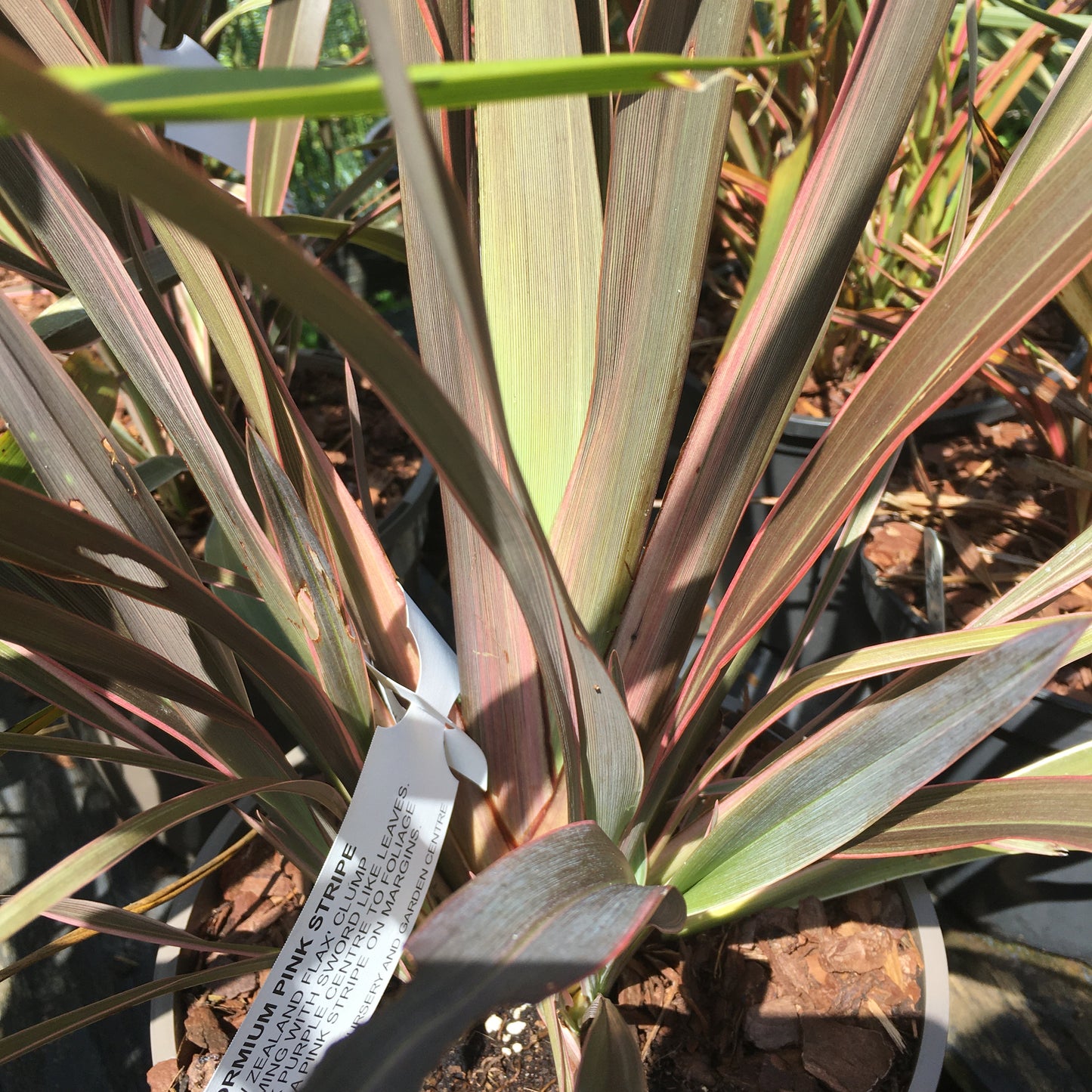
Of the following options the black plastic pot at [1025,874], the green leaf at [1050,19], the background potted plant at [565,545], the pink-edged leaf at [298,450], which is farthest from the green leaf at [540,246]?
the black plastic pot at [1025,874]

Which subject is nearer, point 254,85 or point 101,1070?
point 254,85

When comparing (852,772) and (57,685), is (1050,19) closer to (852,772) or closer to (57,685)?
(852,772)

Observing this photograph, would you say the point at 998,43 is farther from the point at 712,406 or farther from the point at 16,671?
the point at 16,671

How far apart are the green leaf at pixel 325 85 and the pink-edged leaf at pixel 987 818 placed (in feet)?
1.02

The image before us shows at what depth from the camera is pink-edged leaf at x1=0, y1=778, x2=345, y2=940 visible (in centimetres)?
25

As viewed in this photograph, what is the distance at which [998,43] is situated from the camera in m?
1.13

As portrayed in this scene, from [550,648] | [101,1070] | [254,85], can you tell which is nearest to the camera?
[254,85]

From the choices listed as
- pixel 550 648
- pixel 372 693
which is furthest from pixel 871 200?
pixel 372 693

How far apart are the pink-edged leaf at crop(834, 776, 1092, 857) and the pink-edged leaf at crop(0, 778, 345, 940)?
0.27 metres

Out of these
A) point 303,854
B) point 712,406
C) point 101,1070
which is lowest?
point 101,1070

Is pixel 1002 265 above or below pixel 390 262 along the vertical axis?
below

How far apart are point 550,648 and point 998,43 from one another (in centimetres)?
126

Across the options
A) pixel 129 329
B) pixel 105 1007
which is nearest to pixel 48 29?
pixel 129 329

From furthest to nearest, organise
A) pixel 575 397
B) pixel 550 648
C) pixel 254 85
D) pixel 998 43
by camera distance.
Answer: pixel 998 43, pixel 575 397, pixel 550 648, pixel 254 85
